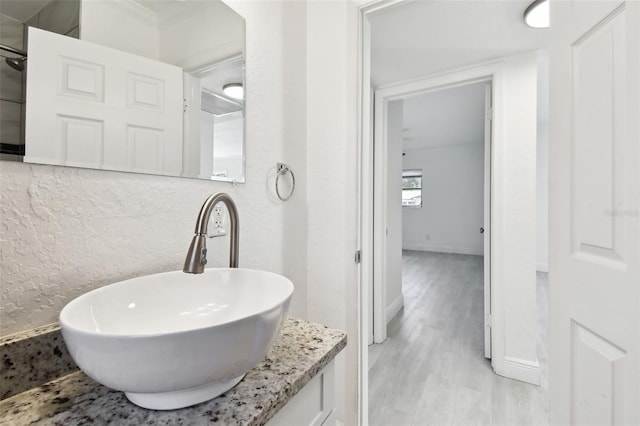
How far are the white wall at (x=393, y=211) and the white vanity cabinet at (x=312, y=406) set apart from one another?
2.06 metres

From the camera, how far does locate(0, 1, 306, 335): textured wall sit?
0.56 m

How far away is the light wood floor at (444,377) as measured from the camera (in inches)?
61.9

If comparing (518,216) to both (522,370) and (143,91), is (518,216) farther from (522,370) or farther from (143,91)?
(143,91)

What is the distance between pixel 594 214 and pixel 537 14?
1.37m

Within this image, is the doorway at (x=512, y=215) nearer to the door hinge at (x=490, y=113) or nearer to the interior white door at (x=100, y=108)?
the door hinge at (x=490, y=113)

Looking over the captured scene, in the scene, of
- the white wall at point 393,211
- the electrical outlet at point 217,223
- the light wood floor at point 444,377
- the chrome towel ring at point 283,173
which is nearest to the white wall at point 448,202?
the light wood floor at point 444,377

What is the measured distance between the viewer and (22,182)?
1.83 feet

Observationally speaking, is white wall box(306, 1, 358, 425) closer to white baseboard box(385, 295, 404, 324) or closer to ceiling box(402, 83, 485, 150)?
ceiling box(402, 83, 485, 150)

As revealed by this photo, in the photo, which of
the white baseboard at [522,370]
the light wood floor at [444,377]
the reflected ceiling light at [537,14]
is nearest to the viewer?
the reflected ceiling light at [537,14]

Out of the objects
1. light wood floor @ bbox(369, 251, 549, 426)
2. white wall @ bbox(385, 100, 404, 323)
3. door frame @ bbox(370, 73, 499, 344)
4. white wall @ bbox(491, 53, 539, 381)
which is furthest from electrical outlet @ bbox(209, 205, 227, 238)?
white wall @ bbox(385, 100, 404, 323)

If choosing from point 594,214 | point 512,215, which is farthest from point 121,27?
point 512,215

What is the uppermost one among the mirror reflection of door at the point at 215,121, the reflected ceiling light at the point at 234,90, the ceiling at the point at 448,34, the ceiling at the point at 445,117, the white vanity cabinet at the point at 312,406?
the ceiling at the point at 445,117

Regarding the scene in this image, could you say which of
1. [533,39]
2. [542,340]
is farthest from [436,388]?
[533,39]

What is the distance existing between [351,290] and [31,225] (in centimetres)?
106
